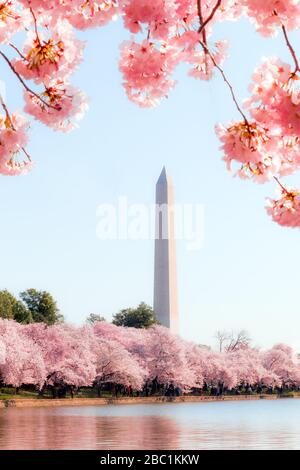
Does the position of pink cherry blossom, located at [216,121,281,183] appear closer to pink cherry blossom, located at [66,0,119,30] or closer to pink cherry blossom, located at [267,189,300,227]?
pink cherry blossom, located at [267,189,300,227]

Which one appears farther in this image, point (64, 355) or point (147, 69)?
point (64, 355)

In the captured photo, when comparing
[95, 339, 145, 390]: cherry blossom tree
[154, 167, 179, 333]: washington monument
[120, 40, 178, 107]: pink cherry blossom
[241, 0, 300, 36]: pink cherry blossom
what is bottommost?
[95, 339, 145, 390]: cherry blossom tree

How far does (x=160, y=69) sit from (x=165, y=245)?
43.8 metres

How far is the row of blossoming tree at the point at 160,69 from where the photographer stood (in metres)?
3.71

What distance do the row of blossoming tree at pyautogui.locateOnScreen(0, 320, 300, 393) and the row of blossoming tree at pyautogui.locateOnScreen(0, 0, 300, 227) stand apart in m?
35.6

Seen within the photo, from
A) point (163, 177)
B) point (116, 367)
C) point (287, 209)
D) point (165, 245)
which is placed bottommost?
point (116, 367)

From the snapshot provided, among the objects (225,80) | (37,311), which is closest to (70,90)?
(225,80)

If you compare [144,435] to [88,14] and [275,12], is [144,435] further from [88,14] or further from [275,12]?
[275,12]

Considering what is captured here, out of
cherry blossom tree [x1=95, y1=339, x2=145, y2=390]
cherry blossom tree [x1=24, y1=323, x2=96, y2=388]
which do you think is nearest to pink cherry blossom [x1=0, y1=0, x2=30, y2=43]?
cherry blossom tree [x1=24, y1=323, x2=96, y2=388]

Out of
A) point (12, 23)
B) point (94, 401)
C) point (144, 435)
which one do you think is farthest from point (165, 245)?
point (12, 23)

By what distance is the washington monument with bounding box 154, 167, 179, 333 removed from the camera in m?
48.0

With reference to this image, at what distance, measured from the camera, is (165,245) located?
159 ft

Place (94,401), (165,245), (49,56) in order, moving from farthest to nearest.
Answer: (165,245) < (94,401) < (49,56)

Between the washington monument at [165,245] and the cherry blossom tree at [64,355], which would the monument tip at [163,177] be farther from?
the cherry blossom tree at [64,355]
